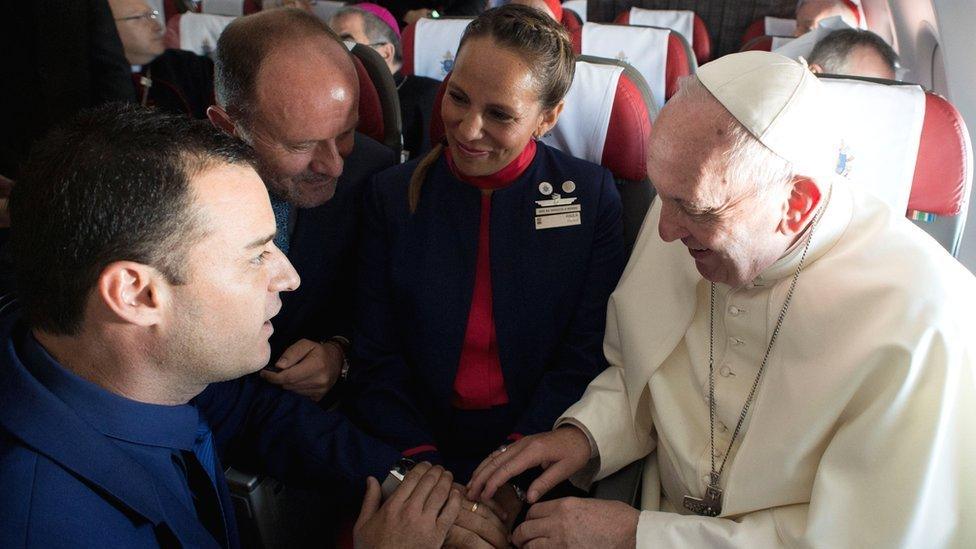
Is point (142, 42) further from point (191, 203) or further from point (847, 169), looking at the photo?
point (847, 169)

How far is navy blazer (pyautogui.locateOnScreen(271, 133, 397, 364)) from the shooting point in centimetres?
203

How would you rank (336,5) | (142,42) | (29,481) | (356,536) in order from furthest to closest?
(336,5), (142,42), (356,536), (29,481)

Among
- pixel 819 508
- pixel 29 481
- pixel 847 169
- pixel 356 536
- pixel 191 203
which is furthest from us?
pixel 847 169

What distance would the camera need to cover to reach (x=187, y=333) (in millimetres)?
1226

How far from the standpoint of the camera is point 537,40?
176cm

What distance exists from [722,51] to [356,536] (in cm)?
579

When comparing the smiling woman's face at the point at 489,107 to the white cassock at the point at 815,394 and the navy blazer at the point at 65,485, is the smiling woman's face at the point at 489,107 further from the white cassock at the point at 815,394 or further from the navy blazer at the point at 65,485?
the navy blazer at the point at 65,485

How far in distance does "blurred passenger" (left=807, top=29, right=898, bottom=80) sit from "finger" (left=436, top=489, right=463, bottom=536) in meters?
2.56

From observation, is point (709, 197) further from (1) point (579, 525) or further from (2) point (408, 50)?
A: (2) point (408, 50)

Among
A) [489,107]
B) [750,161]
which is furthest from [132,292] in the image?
[750,161]

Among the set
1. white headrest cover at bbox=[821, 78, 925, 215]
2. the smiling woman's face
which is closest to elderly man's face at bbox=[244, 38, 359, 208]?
the smiling woman's face

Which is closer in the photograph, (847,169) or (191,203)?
(191,203)

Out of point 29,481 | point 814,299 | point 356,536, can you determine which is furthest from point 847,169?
point 29,481

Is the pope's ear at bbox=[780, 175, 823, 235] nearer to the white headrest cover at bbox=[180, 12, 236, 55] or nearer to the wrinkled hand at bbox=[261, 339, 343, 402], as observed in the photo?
the wrinkled hand at bbox=[261, 339, 343, 402]
